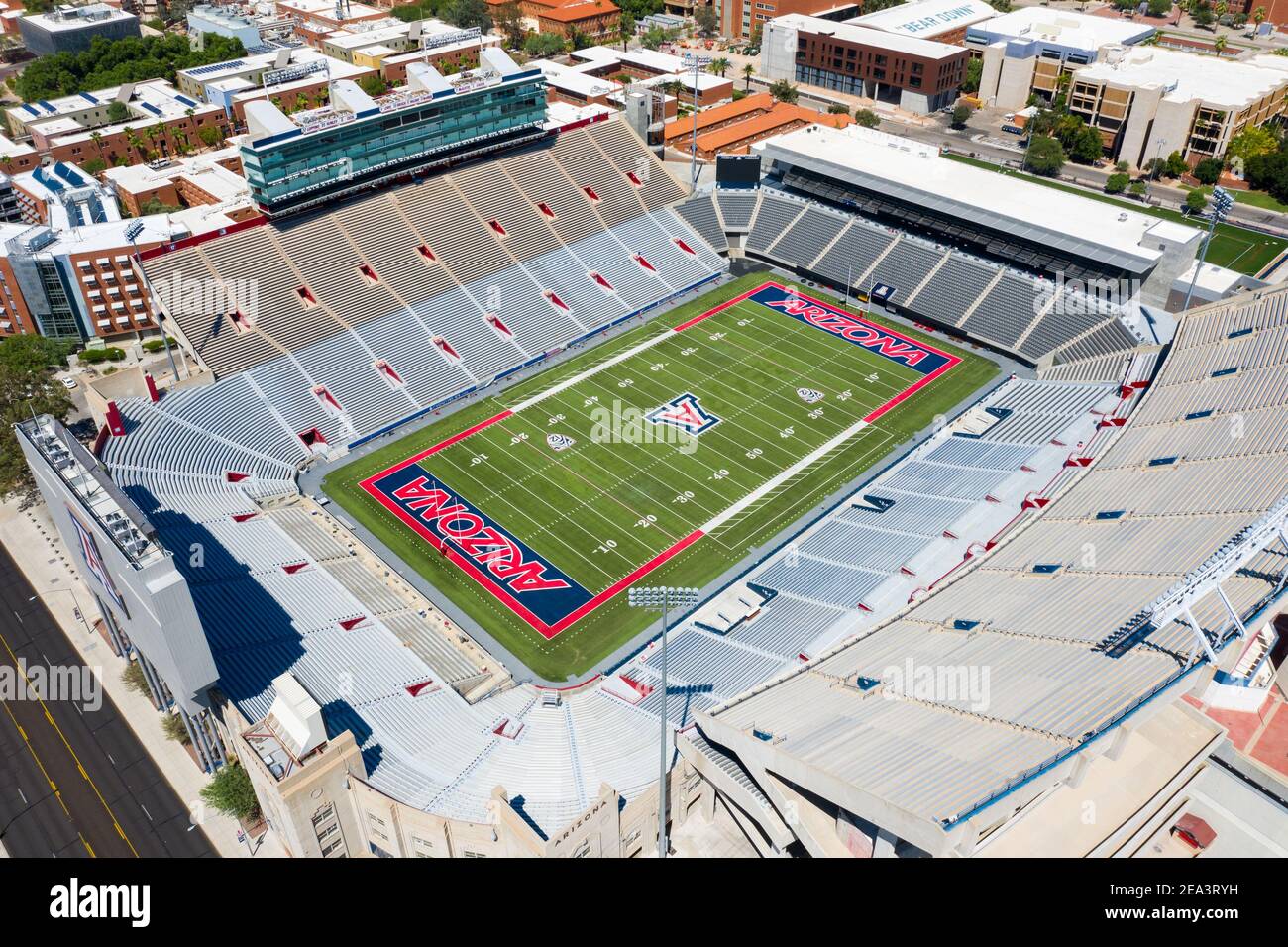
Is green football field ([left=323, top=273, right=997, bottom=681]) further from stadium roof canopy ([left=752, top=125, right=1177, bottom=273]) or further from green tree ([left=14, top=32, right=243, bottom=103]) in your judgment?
green tree ([left=14, top=32, right=243, bottom=103])

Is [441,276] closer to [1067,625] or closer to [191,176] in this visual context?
[191,176]

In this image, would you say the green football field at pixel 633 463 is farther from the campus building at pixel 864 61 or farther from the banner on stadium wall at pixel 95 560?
the campus building at pixel 864 61

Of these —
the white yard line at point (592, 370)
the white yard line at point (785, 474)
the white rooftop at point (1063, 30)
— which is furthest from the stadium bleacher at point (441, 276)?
the white rooftop at point (1063, 30)

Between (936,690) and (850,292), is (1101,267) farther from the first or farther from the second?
(936,690)

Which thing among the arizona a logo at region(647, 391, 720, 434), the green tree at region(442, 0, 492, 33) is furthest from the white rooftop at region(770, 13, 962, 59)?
the arizona a logo at region(647, 391, 720, 434)

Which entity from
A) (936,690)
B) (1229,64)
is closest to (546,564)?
(936,690)

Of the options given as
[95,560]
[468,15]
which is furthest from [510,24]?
[95,560]
